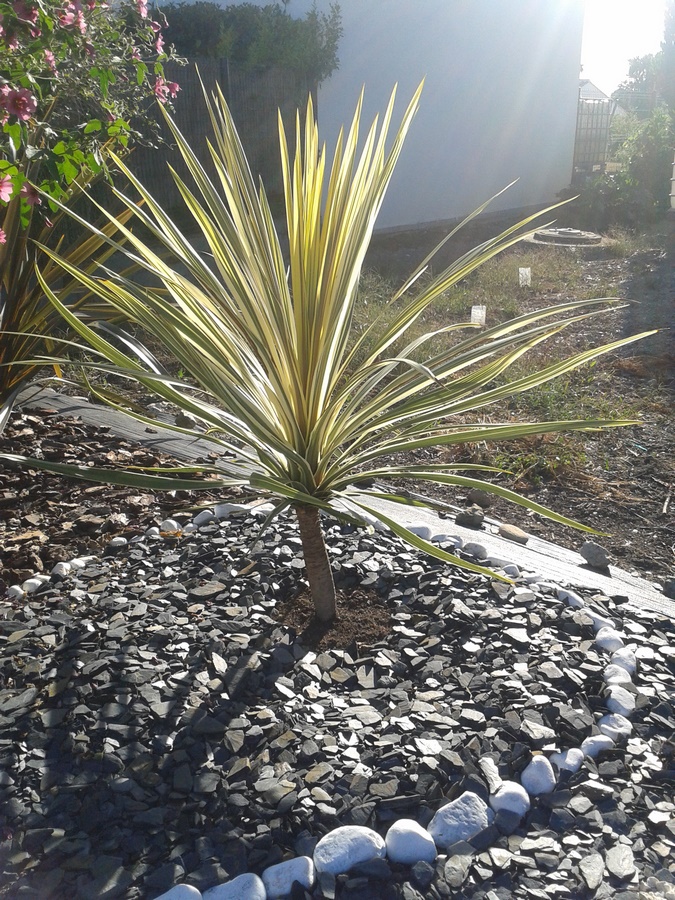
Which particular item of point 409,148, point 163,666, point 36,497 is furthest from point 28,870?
point 409,148

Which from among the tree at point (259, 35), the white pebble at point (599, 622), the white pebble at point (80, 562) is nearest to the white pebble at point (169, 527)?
→ the white pebble at point (80, 562)

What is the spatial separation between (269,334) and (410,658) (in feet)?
2.76

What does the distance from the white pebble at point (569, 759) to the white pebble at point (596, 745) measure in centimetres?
2

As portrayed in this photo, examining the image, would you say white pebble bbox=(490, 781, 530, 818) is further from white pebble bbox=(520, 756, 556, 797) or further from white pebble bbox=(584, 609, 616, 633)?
white pebble bbox=(584, 609, 616, 633)

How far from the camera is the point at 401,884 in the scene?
54.4 inches

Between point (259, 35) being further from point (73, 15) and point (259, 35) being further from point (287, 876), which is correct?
point (287, 876)

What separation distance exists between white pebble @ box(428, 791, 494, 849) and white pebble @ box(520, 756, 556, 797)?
0.11 meters

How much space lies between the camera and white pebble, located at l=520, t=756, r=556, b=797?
5.17 feet

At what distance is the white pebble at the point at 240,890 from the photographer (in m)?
1.35

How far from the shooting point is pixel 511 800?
1530 mm

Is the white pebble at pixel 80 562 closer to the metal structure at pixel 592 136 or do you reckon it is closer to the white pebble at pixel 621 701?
the white pebble at pixel 621 701

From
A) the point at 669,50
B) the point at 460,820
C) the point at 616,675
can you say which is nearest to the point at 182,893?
the point at 460,820

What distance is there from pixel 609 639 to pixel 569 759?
46cm

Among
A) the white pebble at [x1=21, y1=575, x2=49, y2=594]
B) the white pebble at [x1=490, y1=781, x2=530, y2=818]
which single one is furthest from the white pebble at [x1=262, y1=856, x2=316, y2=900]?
the white pebble at [x1=21, y1=575, x2=49, y2=594]
